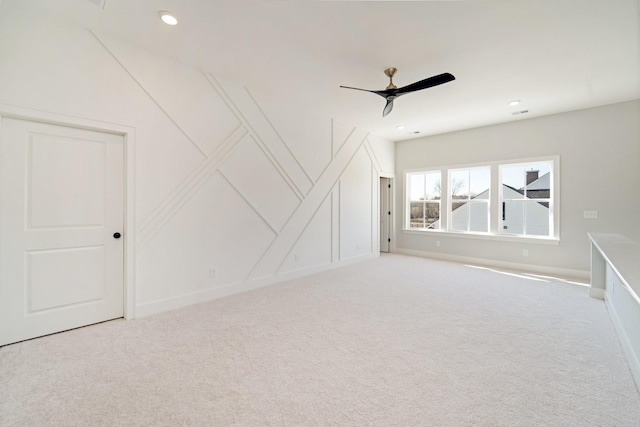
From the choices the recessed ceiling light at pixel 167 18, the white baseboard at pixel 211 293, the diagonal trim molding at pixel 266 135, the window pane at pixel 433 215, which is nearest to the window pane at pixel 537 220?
the window pane at pixel 433 215

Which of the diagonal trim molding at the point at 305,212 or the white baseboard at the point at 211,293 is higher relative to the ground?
the diagonal trim molding at the point at 305,212

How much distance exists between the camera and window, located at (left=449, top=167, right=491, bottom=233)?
5.85m

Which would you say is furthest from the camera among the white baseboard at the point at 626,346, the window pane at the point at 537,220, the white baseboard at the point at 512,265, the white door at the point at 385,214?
the white door at the point at 385,214

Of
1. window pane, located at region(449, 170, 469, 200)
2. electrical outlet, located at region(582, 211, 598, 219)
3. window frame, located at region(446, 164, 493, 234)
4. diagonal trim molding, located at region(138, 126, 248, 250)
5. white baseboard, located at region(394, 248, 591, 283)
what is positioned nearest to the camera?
diagonal trim molding, located at region(138, 126, 248, 250)

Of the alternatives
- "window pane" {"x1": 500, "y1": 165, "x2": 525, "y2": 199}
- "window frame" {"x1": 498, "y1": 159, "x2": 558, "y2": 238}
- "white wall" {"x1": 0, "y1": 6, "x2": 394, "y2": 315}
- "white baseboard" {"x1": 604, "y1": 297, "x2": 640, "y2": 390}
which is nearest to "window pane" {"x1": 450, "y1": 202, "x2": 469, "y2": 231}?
"window frame" {"x1": 498, "y1": 159, "x2": 558, "y2": 238}

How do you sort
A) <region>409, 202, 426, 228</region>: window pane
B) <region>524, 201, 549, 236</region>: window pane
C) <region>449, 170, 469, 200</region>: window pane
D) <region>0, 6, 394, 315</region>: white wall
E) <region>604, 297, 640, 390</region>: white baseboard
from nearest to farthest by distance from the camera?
<region>604, 297, 640, 390</region>: white baseboard < <region>0, 6, 394, 315</region>: white wall < <region>524, 201, 549, 236</region>: window pane < <region>449, 170, 469, 200</region>: window pane < <region>409, 202, 426, 228</region>: window pane

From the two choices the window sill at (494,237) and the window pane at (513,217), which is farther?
the window pane at (513,217)

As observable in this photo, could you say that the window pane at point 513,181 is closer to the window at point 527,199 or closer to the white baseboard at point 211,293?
the window at point 527,199

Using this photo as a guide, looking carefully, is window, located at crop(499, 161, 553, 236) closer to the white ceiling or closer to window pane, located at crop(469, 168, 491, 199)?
window pane, located at crop(469, 168, 491, 199)

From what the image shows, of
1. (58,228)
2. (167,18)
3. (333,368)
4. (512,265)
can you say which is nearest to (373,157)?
(512,265)

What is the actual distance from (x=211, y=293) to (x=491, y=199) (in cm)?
554

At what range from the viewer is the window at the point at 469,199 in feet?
19.2

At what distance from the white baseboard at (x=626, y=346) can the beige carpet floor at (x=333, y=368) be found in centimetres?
5

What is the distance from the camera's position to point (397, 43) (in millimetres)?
2793
